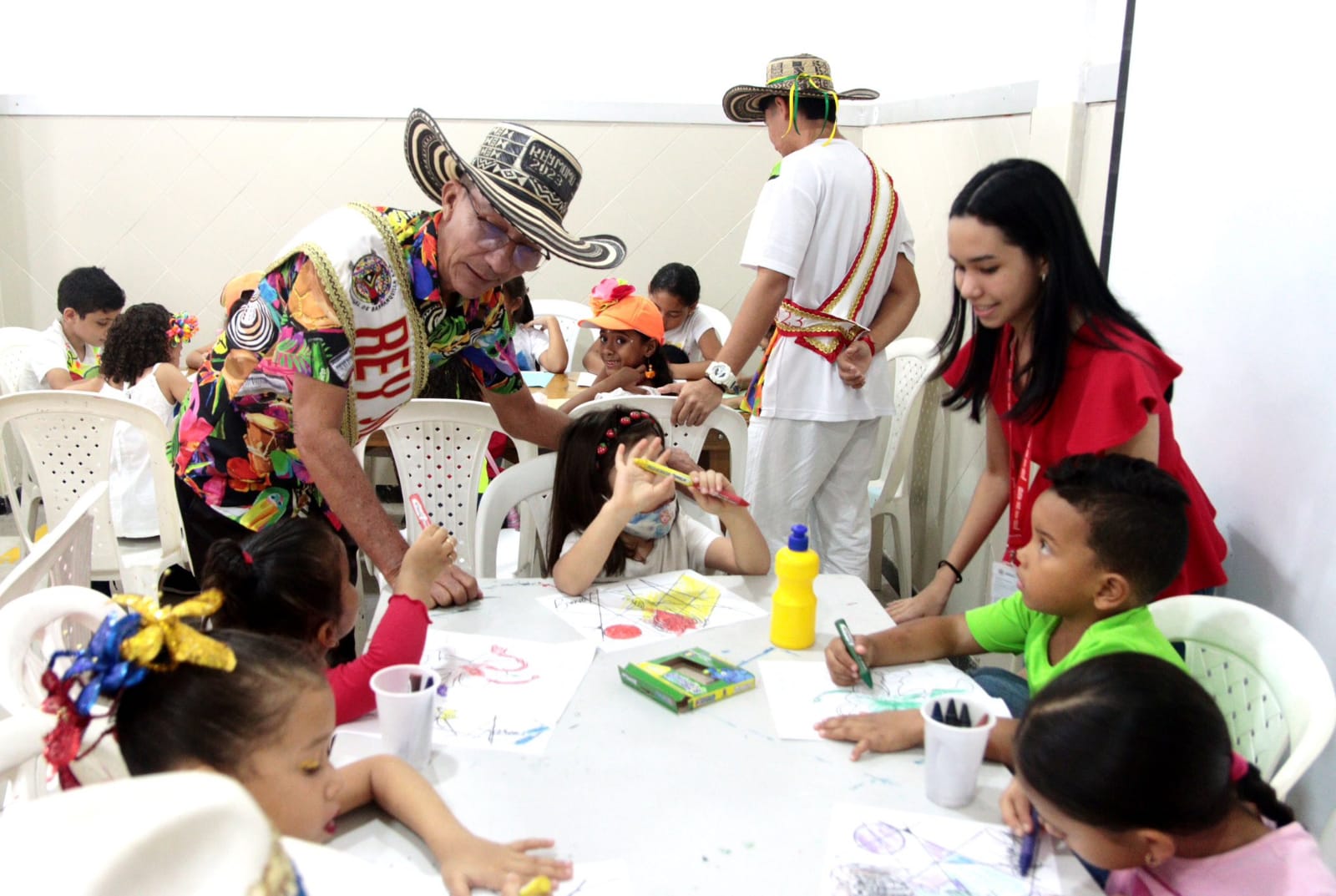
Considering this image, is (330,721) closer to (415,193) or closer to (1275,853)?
(1275,853)

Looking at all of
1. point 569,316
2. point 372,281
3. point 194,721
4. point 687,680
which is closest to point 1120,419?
point 687,680

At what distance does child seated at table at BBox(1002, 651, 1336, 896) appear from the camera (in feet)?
3.53

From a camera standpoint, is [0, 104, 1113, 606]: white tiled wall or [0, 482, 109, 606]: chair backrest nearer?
[0, 482, 109, 606]: chair backrest

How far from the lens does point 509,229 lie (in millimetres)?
1781

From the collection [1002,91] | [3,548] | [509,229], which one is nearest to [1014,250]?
[509,229]

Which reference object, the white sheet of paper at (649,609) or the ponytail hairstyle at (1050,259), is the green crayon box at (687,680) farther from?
the ponytail hairstyle at (1050,259)

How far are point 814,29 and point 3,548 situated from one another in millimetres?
4468

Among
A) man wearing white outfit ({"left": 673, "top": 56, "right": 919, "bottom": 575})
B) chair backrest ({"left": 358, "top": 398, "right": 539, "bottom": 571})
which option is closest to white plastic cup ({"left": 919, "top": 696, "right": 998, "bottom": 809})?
man wearing white outfit ({"left": 673, "top": 56, "right": 919, "bottom": 575})

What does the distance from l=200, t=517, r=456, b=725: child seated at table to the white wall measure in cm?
149

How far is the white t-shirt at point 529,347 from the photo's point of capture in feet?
14.8

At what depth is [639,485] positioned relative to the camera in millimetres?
1897

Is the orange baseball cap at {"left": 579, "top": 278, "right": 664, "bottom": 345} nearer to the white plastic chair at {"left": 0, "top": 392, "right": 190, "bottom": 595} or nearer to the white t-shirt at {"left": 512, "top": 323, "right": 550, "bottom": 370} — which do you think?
the white t-shirt at {"left": 512, "top": 323, "right": 550, "bottom": 370}

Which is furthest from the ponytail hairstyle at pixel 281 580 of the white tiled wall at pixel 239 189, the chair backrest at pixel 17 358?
the white tiled wall at pixel 239 189

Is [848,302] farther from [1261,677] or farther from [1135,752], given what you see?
[1135,752]
